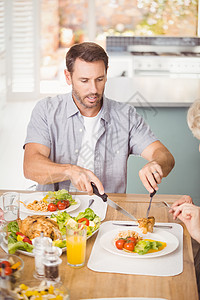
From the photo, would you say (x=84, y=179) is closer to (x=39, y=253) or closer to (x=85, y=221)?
(x=85, y=221)

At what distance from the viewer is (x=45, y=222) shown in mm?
1312

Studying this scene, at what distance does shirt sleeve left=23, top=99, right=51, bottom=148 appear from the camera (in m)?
2.00

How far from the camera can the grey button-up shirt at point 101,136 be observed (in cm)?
207

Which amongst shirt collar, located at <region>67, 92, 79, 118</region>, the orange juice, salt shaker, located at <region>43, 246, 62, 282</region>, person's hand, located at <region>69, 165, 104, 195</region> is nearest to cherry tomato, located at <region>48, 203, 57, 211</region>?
person's hand, located at <region>69, 165, 104, 195</region>

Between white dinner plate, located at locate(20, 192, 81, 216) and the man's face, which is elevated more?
the man's face

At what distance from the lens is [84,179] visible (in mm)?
1599

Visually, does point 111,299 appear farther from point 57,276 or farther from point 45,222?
point 45,222

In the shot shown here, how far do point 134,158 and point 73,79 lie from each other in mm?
1132

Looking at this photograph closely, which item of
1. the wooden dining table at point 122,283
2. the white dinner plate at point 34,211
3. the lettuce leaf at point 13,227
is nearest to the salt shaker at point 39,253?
the wooden dining table at point 122,283

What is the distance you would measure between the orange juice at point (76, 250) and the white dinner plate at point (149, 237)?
10 cm

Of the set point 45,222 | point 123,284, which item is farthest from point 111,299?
point 45,222

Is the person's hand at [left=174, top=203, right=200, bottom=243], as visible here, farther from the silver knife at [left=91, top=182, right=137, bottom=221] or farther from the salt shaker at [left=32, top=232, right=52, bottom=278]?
the salt shaker at [left=32, top=232, right=52, bottom=278]

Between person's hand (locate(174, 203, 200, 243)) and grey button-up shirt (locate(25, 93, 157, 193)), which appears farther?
grey button-up shirt (locate(25, 93, 157, 193))

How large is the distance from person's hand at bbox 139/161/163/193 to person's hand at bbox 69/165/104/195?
18cm
